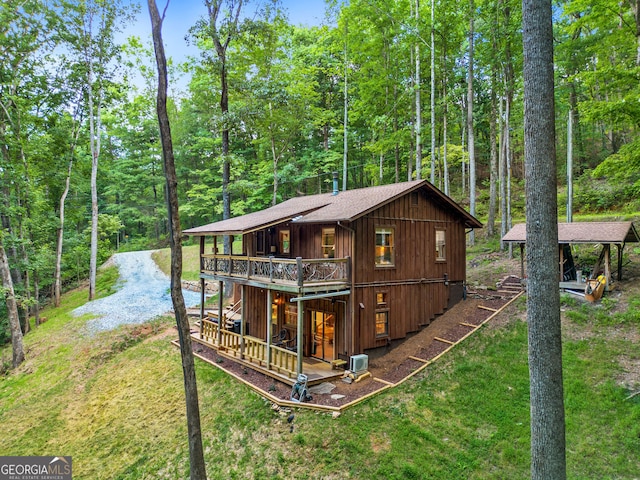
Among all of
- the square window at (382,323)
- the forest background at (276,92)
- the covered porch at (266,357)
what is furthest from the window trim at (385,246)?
the forest background at (276,92)

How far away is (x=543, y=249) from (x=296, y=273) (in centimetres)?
707

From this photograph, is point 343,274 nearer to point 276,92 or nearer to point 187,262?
point 276,92

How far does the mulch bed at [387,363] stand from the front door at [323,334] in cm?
175

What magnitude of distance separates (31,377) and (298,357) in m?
12.3

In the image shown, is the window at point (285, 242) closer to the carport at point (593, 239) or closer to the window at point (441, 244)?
the window at point (441, 244)

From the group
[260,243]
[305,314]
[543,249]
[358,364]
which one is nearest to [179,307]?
[358,364]

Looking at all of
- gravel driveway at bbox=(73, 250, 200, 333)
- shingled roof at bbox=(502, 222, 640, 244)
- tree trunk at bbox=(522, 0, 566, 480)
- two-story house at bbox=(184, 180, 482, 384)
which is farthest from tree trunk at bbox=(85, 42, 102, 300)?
shingled roof at bbox=(502, 222, 640, 244)

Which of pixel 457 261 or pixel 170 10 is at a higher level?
pixel 170 10

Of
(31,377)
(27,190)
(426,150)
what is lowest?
(31,377)

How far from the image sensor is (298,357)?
1029cm

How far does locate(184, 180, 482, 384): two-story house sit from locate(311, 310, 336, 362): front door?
0.04 m

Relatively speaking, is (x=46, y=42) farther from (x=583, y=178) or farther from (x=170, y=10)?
(x=583, y=178)

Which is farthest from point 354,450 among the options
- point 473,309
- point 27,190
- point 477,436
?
point 27,190

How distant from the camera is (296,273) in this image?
10742 mm
